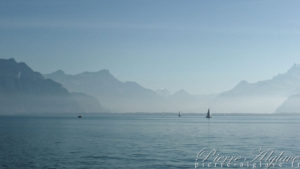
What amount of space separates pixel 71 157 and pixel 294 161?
37080 millimetres

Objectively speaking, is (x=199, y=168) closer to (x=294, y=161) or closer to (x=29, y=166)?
(x=294, y=161)

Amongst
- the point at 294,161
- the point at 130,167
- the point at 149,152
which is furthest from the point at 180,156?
the point at 294,161

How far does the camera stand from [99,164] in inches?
2458

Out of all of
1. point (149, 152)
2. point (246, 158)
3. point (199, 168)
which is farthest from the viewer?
point (149, 152)

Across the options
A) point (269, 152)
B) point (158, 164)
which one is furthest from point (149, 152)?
point (269, 152)

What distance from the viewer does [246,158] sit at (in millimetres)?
68062

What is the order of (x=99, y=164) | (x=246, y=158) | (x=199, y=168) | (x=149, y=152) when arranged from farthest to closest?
(x=149, y=152)
(x=246, y=158)
(x=99, y=164)
(x=199, y=168)

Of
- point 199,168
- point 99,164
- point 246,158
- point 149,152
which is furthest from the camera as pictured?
point 149,152

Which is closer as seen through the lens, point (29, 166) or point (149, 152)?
point (29, 166)

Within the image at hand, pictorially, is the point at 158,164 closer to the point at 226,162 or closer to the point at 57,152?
the point at 226,162

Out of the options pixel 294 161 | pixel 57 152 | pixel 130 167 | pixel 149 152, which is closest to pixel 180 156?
pixel 149 152

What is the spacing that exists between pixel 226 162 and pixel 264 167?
638 centimetres

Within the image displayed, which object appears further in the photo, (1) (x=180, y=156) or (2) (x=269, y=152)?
(2) (x=269, y=152)

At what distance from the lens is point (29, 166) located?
60.8 m
